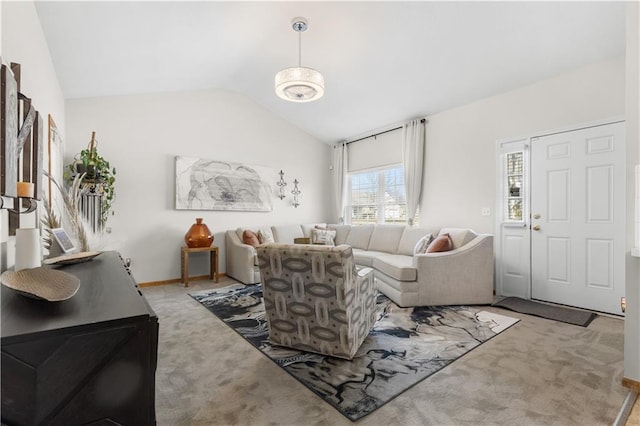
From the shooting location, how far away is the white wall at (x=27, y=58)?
4.99ft

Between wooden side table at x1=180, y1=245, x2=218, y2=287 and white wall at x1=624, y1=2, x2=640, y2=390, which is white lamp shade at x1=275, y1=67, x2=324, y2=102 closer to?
white wall at x1=624, y1=2, x2=640, y2=390

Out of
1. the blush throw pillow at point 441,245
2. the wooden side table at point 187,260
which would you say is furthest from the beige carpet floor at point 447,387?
the wooden side table at point 187,260

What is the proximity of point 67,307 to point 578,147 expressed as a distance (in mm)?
4653

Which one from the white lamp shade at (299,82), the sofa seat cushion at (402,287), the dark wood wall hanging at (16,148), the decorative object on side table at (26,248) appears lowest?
the sofa seat cushion at (402,287)

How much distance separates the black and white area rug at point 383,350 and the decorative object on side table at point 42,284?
1432 millimetres

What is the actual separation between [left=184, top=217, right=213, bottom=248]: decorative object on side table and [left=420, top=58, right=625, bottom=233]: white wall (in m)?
3.44

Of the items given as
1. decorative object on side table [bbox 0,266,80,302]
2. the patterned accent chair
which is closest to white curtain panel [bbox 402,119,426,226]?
the patterned accent chair

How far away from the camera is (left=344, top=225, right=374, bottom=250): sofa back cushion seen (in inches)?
216

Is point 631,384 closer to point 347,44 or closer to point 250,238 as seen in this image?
point 347,44

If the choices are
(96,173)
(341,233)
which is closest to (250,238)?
(341,233)

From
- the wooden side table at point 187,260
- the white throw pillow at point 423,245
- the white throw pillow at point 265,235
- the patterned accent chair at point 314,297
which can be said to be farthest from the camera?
the white throw pillow at point 265,235

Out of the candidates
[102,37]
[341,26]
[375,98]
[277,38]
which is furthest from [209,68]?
[375,98]

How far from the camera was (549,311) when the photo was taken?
11.2ft

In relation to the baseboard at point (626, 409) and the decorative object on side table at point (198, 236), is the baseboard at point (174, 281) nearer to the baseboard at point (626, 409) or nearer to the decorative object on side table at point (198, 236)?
the decorative object on side table at point (198, 236)
